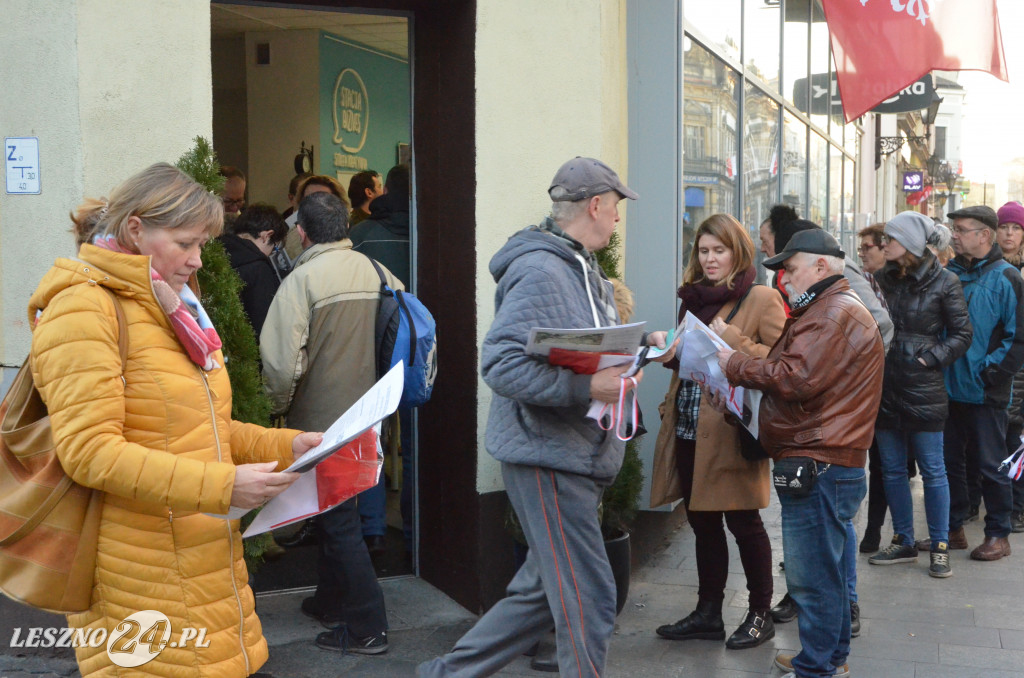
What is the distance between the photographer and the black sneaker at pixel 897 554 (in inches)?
245

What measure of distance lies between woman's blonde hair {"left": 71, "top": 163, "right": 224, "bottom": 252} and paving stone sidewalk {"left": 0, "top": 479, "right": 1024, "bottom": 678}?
254cm

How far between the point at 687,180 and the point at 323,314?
2906mm

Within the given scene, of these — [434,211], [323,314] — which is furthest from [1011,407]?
[323,314]

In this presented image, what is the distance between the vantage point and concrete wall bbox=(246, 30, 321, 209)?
9.73 metres

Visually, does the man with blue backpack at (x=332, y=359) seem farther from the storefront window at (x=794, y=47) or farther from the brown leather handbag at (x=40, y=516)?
the storefront window at (x=794, y=47)

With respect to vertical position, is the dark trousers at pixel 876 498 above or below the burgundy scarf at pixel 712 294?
below

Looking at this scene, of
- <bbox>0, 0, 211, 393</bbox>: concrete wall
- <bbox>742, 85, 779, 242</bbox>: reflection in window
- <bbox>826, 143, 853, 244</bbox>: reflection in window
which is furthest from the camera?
<bbox>826, 143, 853, 244</bbox>: reflection in window

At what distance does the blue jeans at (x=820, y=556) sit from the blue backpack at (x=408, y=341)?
170 centimetres

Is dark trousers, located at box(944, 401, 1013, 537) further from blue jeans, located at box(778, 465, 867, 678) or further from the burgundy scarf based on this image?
blue jeans, located at box(778, 465, 867, 678)

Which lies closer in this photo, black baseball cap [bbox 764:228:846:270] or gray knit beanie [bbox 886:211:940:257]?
black baseball cap [bbox 764:228:846:270]

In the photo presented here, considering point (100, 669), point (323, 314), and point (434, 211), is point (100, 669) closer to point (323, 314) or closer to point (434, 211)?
point (323, 314)

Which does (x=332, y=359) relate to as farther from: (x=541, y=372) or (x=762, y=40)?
(x=762, y=40)

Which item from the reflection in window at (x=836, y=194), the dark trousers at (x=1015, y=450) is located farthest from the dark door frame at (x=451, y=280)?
the reflection in window at (x=836, y=194)

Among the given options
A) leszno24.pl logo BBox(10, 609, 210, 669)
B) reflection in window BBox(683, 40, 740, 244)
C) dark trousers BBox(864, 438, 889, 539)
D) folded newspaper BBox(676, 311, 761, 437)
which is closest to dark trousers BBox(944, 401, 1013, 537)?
dark trousers BBox(864, 438, 889, 539)
